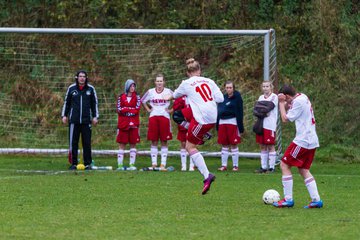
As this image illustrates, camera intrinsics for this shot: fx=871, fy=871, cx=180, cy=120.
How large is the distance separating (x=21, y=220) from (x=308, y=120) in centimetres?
399

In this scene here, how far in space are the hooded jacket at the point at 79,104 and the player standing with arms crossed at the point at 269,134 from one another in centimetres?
355

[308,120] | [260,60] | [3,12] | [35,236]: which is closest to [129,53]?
[260,60]

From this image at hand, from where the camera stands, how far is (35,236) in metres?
8.91

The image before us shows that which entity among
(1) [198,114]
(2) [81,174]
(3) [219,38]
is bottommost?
(2) [81,174]

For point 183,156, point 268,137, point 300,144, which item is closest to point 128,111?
point 183,156

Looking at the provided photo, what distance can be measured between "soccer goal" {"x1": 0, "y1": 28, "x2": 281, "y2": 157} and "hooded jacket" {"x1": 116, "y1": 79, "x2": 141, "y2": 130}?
1644mm

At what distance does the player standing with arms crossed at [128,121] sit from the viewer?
59.9 ft

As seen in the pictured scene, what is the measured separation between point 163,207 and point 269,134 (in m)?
6.73

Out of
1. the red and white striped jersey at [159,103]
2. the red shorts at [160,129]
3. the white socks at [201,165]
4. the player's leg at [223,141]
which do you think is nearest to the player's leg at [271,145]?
the player's leg at [223,141]

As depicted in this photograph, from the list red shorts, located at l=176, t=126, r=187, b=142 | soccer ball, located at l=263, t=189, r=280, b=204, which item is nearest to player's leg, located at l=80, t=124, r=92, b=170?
red shorts, located at l=176, t=126, r=187, b=142

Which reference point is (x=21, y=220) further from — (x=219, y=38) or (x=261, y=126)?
(x=219, y=38)

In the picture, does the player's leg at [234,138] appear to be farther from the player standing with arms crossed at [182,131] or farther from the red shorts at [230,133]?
the player standing with arms crossed at [182,131]

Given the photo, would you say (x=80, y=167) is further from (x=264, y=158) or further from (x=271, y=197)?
(x=271, y=197)

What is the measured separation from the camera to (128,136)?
1841cm
